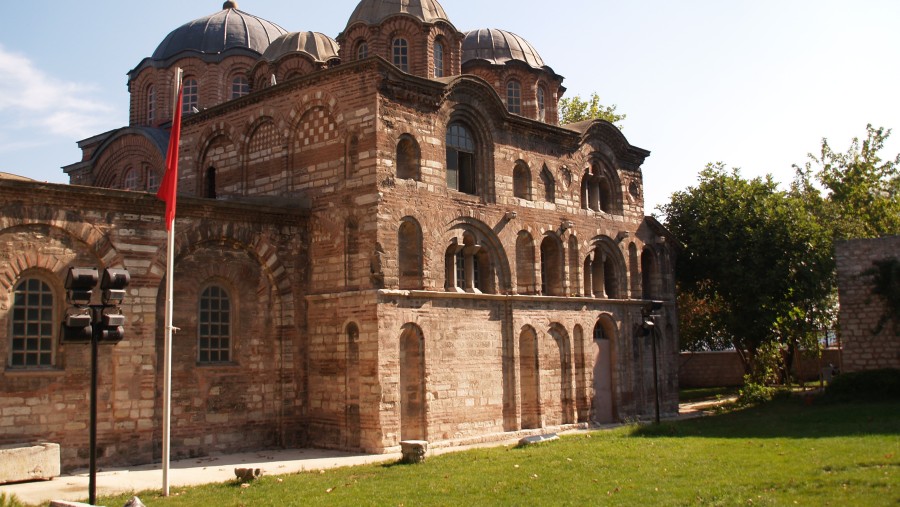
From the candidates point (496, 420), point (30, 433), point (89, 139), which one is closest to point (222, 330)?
point (30, 433)

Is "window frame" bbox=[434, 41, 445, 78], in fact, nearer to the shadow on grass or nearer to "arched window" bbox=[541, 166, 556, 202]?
"arched window" bbox=[541, 166, 556, 202]

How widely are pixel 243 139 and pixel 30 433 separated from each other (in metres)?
9.31

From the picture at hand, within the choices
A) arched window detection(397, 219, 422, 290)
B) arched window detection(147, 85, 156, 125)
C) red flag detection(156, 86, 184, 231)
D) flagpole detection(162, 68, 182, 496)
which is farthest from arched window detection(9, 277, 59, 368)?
arched window detection(147, 85, 156, 125)

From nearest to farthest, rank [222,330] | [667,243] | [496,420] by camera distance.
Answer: [222,330], [496,420], [667,243]

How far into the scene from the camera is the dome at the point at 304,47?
995 inches

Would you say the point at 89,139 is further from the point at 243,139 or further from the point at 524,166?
the point at 524,166

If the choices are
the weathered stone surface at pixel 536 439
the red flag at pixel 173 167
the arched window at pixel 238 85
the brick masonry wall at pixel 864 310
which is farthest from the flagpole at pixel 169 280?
the brick masonry wall at pixel 864 310

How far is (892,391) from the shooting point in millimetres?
23500

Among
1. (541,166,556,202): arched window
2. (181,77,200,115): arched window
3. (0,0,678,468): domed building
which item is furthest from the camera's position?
(181,77,200,115): arched window

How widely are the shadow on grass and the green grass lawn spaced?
0.07m

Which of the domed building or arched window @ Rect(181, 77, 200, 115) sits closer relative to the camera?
the domed building

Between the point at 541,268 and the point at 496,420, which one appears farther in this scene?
the point at 541,268

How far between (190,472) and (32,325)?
4244 mm

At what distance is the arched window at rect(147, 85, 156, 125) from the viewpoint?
30109mm
